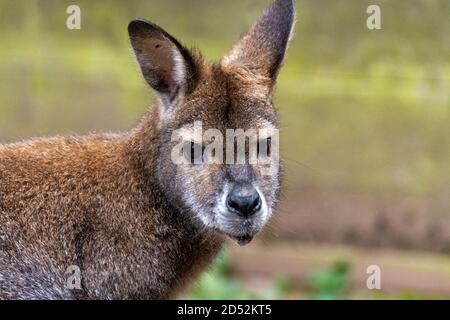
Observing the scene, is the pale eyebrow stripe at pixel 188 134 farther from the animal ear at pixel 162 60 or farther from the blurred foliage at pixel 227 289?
the blurred foliage at pixel 227 289

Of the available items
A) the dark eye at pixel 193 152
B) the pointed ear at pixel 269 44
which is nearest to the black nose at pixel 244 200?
the dark eye at pixel 193 152

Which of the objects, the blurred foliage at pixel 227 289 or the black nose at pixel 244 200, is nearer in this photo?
the black nose at pixel 244 200

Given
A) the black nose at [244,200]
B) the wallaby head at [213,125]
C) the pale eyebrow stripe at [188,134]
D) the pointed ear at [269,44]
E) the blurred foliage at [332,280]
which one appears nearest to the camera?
the black nose at [244,200]

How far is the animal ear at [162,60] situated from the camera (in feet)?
20.0

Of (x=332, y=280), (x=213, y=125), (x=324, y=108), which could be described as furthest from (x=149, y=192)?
(x=324, y=108)

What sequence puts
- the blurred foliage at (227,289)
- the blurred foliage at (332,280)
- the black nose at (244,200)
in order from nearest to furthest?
the black nose at (244,200) → the blurred foliage at (227,289) → the blurred foliage at (332,280)

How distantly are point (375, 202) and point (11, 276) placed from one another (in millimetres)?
5525

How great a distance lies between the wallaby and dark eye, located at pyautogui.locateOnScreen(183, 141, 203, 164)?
0.02 metres

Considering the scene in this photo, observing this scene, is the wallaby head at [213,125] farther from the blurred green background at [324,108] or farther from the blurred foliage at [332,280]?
the blurred green background at [324,108]

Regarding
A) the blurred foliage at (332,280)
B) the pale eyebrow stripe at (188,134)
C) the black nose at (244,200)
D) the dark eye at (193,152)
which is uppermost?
the pale eyebrow stripe at (188,134)

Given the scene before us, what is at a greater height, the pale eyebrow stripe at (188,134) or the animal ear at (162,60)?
the animal ear at (162,60)

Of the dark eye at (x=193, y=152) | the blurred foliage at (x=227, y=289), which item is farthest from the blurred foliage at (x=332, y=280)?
the dark eye at (x=193, y=152)

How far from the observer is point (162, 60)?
625 centimetres

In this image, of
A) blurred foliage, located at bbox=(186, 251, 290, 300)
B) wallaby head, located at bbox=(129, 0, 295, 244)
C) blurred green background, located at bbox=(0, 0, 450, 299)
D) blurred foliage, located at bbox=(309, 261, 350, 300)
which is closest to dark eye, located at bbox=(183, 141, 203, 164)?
wallaby head, located at bbox=(129, 0, 295, 244)
